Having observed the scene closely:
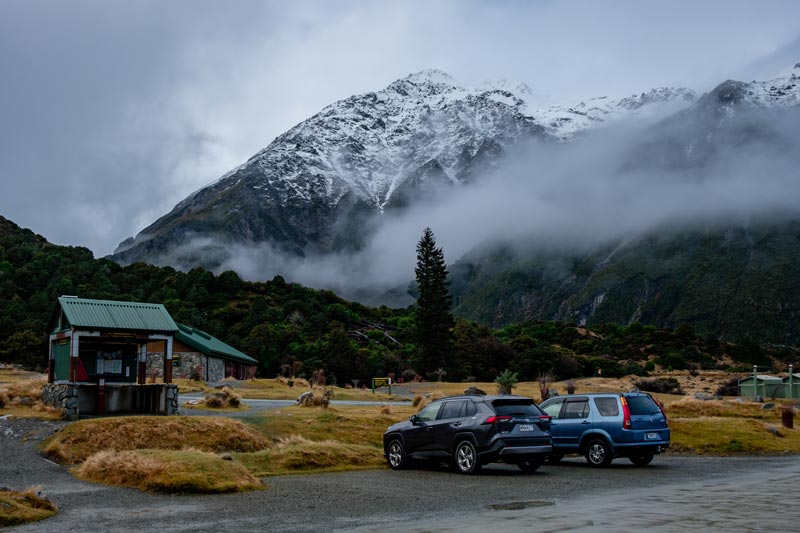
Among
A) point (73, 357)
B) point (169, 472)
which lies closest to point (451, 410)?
point (169, 472)

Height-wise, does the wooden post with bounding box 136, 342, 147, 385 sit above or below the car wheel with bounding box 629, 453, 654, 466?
above

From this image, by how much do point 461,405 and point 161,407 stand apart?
46.4 ft

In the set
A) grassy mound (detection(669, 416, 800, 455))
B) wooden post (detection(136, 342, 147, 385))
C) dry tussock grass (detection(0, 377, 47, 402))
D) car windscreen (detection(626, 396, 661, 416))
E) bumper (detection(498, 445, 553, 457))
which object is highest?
wooden post (detection(136, 342, 147, 385))

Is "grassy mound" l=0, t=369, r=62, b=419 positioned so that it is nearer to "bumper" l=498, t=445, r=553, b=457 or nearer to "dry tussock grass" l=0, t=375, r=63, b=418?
"dry tussock grass" l=0, t=375, r=63, b=418

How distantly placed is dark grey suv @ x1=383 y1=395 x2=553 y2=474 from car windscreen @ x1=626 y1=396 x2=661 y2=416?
2874 millimetres

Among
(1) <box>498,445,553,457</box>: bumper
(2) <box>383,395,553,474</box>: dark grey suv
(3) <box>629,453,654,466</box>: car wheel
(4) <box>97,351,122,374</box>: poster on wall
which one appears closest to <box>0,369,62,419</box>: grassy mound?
(4) <box>97,351,122,374</box>: poster on wall

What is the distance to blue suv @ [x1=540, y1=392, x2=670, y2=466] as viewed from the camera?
62.2ft

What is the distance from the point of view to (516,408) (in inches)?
683

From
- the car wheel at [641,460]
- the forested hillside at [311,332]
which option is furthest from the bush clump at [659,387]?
the car wheel at [641,460]

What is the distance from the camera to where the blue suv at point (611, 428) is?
1895cm

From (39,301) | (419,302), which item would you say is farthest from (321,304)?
(39,301)

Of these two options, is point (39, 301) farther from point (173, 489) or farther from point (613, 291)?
point (613, 291)

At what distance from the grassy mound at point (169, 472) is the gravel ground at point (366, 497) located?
0.45 metres

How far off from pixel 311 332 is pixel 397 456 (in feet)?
227
